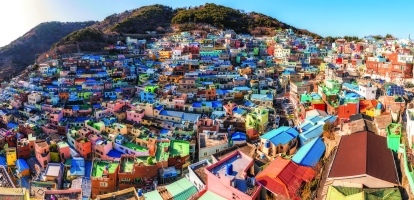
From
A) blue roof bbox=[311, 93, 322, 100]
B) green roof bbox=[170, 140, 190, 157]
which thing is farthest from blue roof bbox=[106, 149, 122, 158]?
blue roof bbox=[311, 93, 322, 100]

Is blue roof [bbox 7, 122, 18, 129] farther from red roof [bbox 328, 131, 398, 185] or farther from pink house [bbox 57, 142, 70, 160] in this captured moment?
red roof [bbox 328, 131, 398, 185]

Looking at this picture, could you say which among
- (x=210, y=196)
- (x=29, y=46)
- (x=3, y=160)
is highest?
→ (x=29, y=46)

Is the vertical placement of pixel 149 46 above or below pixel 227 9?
below

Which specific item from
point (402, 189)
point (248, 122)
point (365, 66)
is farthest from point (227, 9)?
point (402, 189)

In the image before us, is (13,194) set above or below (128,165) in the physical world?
above

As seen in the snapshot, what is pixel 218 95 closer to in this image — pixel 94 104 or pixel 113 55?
pixel 94 104

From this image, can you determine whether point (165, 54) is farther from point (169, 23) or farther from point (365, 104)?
point (365, 104)

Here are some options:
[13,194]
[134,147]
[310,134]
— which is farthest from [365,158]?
[134,147]
